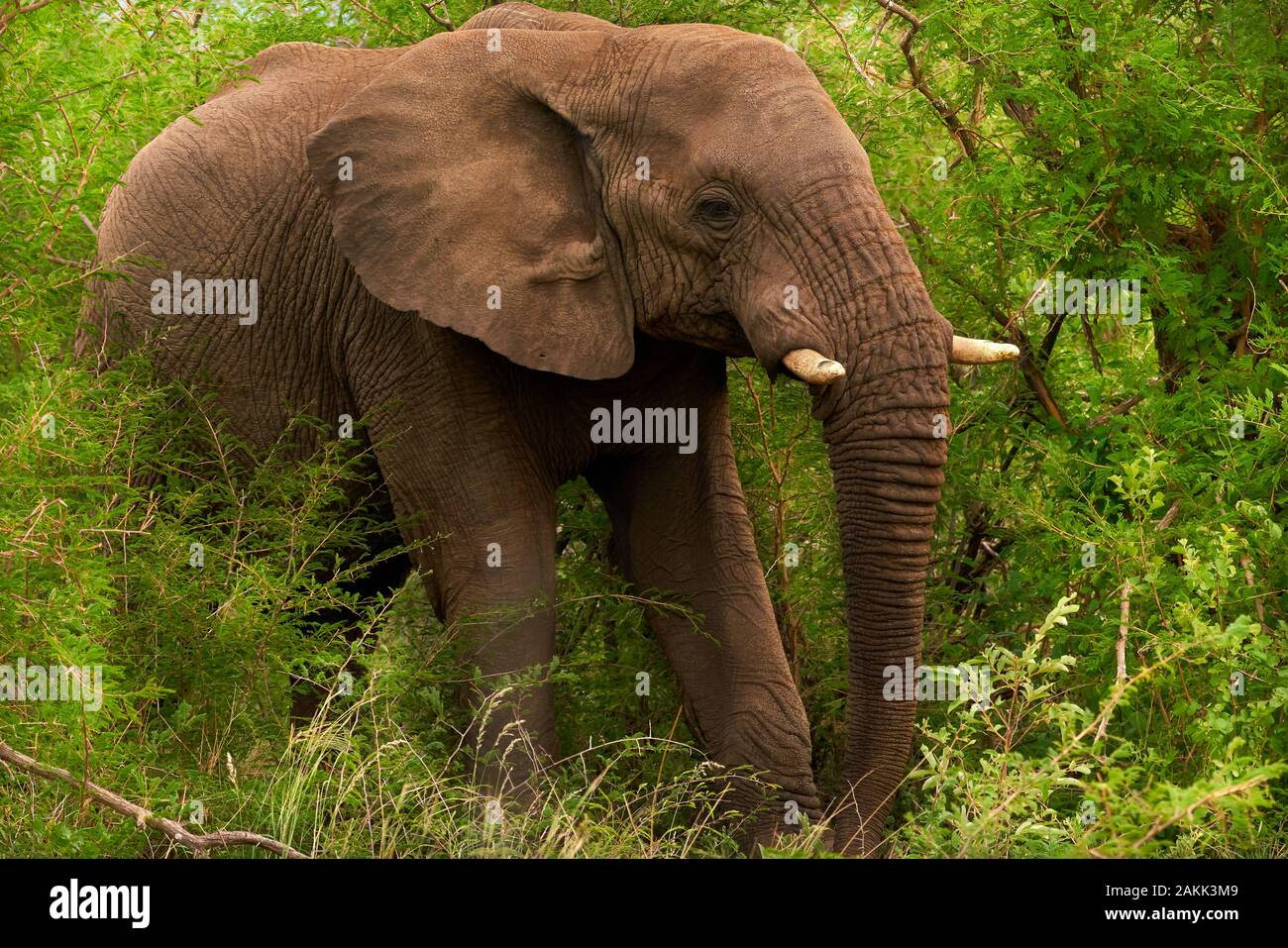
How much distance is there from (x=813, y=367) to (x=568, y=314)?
1121mm

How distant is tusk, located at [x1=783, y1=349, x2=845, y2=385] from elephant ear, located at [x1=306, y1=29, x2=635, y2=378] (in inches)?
32.5

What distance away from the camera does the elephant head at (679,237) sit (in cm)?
644

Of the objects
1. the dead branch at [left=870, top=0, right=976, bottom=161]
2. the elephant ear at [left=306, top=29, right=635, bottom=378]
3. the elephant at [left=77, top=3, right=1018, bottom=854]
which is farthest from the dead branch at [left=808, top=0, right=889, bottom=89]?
the elephant ear at [left=306, top=29, right=635, bottom=378]

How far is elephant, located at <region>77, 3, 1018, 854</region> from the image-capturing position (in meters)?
6.55

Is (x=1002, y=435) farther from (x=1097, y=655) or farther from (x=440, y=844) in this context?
(x=440, y=844)

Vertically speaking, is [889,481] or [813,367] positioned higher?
[813,367]

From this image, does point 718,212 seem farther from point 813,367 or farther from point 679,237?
point 813,367

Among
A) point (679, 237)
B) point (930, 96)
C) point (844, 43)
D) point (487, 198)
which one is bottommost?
point (679, 237)

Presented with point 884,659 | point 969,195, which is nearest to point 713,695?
point 884,659

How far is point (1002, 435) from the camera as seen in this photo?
8.52m

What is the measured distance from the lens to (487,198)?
725 cm

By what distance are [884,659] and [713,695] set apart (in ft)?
3.56

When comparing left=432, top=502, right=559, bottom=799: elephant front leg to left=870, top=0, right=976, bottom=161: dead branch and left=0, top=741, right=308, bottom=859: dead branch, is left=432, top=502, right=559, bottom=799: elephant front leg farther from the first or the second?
left=870, top=0, right=976, bottom=161: dead branch

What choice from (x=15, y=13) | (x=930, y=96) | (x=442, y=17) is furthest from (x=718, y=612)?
(x=15, y=13)
